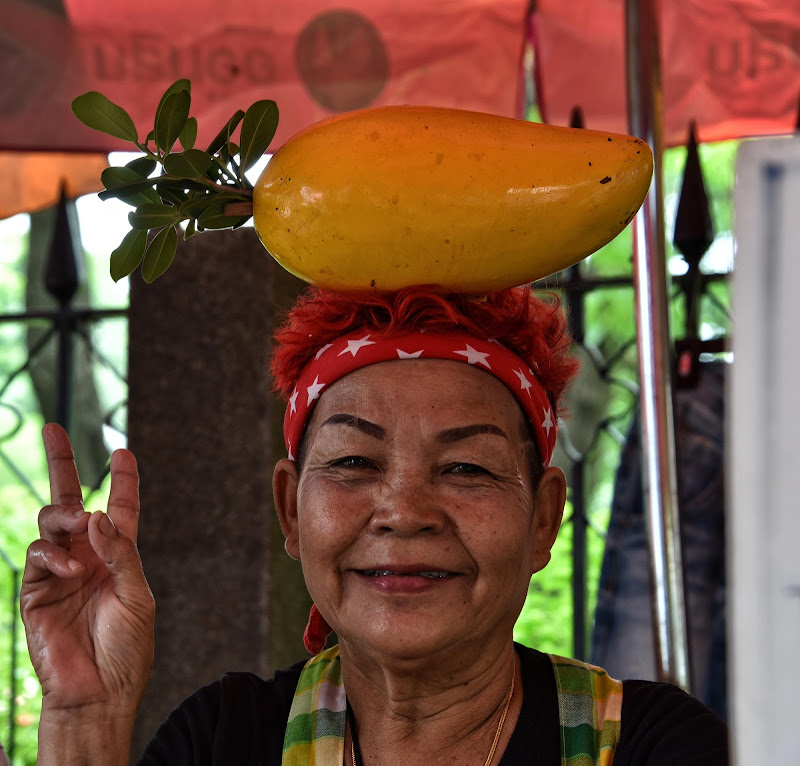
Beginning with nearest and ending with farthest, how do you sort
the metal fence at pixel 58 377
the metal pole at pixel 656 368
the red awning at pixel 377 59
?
the metal pole at pixel 656 368 < the red awning at pixel 377 59 < the metal fence at pixel 58 377

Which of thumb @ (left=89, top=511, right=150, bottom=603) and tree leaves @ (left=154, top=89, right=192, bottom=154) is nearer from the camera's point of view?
tree leaves @ (left=154, top=89, right=192, bottom=154)

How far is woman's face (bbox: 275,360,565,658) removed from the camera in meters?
1.58

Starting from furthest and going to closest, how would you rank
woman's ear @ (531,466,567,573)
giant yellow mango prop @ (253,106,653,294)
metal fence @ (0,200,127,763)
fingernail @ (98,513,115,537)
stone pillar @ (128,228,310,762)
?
metal fence @ (0,200,127,763) < stone pillar @ (128,228,310,762) < woman's ear @ (531,466,567,573) < fingernail @ (98,513,115,537) < giant yellow mango prop @ (253,106,653,294)

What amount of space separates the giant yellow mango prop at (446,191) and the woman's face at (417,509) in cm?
23

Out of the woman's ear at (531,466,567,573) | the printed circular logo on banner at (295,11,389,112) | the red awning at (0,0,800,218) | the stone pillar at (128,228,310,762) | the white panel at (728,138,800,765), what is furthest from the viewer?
the printed circular logo on banner at (295,11,389,112)

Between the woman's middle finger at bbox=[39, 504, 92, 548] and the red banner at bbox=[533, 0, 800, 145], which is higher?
the red banner at bbox=[533, 0, 800, 145]

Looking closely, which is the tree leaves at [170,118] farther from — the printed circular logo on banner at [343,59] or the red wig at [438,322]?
the printed circular logo on banner at [343,59]

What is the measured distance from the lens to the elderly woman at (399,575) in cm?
161

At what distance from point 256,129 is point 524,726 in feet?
3.52

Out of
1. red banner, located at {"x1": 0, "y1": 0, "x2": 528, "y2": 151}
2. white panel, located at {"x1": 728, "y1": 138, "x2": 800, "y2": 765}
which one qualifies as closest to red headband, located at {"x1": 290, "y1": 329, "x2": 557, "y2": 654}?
white panel, located at {"x1": 728, "y1": 138, "x2": 800, "y2": 765}

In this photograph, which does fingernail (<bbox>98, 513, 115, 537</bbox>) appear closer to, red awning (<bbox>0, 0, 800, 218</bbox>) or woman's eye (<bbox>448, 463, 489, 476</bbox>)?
woman's eye (<bbox>448, 463, 489, 476</bbox>)

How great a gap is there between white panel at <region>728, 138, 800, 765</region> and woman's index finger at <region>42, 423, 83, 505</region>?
54.1 inches

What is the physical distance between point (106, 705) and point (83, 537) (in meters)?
0.30

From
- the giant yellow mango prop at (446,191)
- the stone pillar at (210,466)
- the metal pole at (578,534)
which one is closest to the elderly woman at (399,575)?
the giant yellow mango prop at (446,191)
